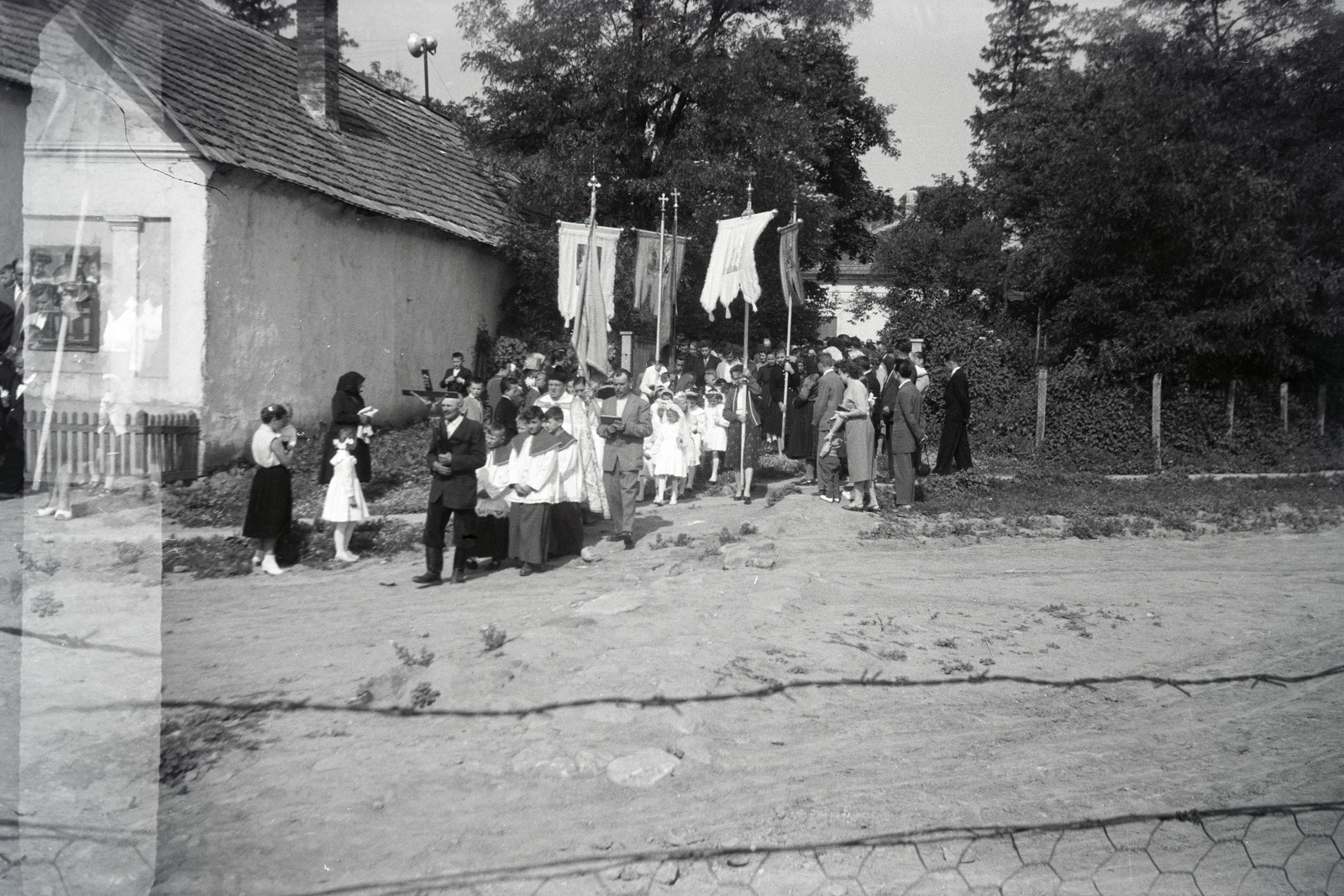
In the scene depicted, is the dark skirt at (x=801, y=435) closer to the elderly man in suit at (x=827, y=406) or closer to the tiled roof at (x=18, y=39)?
the elderly man in suit at (x=827, y=406)

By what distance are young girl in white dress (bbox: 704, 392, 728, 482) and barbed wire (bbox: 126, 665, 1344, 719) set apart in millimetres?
8609

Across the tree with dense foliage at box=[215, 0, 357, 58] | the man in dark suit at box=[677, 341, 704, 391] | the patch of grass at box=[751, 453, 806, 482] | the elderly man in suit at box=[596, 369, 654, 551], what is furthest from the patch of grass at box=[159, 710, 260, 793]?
the tree with dense foliage at box=[215, 0, 357, 58]

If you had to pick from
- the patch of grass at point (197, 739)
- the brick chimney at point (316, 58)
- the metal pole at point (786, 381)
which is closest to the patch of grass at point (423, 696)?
the patch of grass at point (197, 739)

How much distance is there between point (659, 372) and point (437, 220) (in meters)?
6.58

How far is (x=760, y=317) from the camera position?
28719mm

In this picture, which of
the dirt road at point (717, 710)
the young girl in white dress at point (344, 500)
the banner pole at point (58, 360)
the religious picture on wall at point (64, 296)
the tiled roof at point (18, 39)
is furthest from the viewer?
the tiled roof at point (18, 39)

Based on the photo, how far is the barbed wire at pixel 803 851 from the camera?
4.83m

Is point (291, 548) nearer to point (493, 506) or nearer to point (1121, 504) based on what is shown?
point (493, 506)

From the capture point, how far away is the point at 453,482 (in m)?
9.84

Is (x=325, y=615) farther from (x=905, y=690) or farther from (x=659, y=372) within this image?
(x=659, y=372)

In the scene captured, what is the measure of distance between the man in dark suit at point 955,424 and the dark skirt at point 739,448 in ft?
8.70

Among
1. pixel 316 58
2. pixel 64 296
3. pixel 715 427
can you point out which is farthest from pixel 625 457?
pixel 316 58

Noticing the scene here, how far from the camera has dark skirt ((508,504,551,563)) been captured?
10172 mm

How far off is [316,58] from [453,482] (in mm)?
12652
